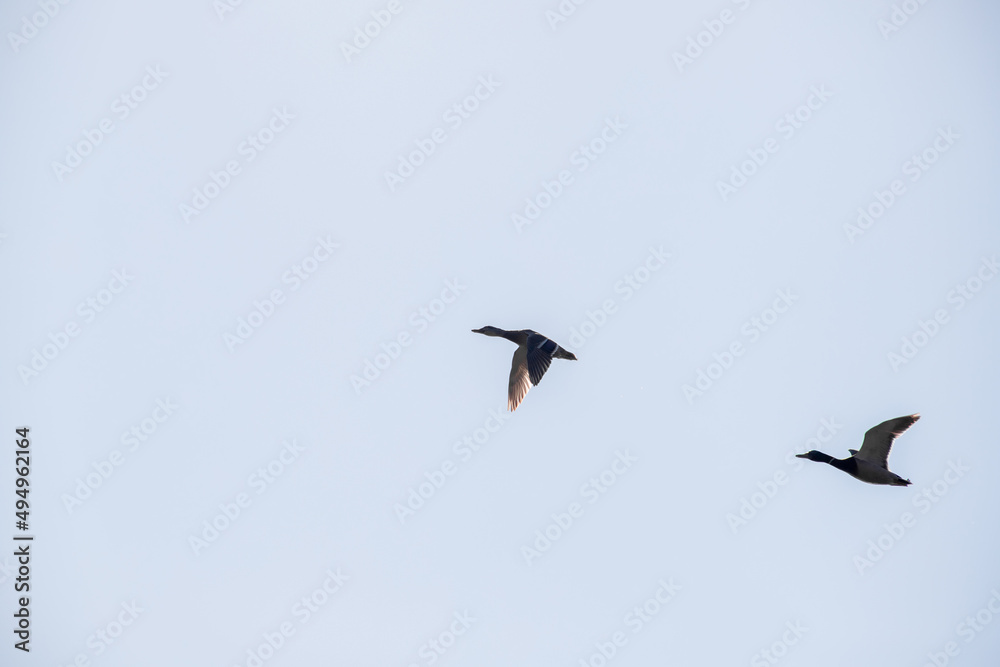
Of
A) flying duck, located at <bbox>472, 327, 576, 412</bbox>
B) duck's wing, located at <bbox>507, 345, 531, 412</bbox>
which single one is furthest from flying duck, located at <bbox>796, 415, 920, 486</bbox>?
duck's wing, located at <bbox>507, 345, 531, 412</bbox>

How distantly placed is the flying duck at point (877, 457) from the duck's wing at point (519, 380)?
27.7ft

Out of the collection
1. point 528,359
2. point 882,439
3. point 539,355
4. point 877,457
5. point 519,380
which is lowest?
point 519,380

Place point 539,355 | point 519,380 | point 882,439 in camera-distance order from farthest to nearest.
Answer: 1. point 519,380
2. point 539,355
3. point 882,439

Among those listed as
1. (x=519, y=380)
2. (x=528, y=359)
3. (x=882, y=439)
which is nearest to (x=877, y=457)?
(x=882, y=439)

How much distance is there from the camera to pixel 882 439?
24.3 m

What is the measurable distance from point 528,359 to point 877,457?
31.5 feet

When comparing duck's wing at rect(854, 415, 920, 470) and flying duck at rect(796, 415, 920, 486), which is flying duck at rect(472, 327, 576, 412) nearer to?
flying duck at rect(796, 415, 920, 486)

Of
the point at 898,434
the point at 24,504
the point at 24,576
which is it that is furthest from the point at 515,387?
the point at 24,576

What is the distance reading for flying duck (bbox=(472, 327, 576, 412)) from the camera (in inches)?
991

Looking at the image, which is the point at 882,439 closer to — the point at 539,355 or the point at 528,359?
the point at 539,355

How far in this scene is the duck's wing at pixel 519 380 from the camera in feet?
83.6

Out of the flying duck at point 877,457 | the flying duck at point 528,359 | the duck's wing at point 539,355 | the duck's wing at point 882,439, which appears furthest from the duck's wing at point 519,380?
the duck's wing at point 882,439

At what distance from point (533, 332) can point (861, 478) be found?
964 centimetres

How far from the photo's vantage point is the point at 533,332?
1014 inches
